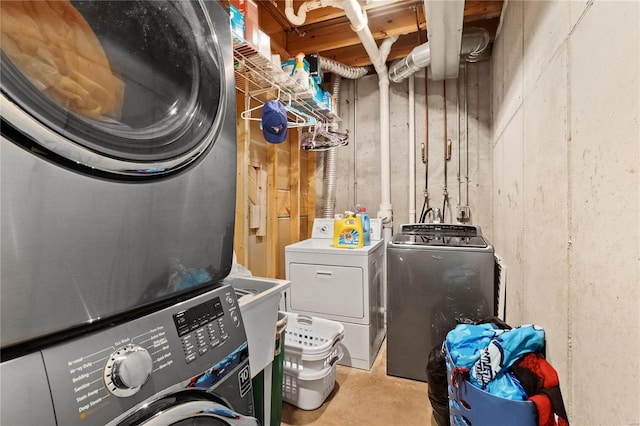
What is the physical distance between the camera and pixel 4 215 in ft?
1.35

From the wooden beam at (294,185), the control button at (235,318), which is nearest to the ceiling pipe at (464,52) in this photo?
the wooden beam at (294,185)

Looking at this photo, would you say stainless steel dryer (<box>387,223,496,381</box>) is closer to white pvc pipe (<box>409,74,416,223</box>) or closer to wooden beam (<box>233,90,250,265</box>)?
white pvc pipe (<box>409,74,416,223</box>)

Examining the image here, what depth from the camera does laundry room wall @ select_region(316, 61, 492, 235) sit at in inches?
114

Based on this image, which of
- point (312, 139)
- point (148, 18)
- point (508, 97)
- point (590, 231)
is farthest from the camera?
point (312, 139)

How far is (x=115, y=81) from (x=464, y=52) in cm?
276

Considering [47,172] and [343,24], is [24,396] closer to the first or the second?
[47,172]

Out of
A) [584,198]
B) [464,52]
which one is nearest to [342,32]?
[464,52]

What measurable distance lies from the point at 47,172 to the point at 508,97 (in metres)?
2.34

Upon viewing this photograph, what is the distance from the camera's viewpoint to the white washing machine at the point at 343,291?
2172 mm

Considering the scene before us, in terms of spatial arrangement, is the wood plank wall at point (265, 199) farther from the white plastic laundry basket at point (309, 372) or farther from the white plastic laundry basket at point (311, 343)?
the white plastic laundry basket at point (309, 372)

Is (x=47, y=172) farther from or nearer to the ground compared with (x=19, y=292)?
farther from the ground

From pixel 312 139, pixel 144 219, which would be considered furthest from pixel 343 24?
pixel 144 219

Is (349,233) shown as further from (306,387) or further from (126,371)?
(126,371)

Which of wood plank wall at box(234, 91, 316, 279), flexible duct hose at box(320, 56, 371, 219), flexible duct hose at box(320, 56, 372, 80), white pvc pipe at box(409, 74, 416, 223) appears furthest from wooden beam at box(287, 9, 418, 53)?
wood plank wall at box(234, 91, 316, 279)
